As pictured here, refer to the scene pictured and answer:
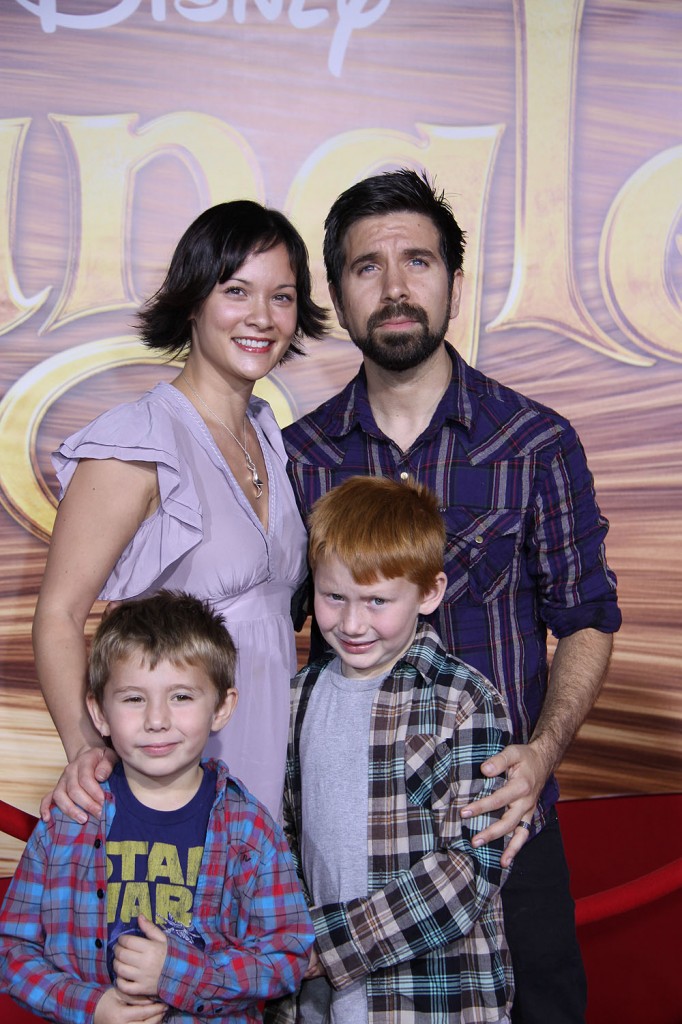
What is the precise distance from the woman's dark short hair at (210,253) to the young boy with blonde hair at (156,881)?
0.73 meters

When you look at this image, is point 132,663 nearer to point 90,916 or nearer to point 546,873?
point 90,916

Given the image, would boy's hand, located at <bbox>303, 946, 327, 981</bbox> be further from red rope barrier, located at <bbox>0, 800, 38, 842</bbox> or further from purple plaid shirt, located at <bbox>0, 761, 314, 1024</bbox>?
red rope barrier, located at <bbox>0, 800, 38, 842</bbox>

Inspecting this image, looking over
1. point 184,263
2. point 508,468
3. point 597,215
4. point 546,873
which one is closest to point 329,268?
point 184,263

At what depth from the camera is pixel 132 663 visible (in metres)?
1.56

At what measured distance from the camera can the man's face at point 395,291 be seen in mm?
2193

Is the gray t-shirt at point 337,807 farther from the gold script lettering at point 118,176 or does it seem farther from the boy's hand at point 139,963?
the gold script lettering at point 118,176

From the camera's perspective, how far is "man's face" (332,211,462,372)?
2.19 meters

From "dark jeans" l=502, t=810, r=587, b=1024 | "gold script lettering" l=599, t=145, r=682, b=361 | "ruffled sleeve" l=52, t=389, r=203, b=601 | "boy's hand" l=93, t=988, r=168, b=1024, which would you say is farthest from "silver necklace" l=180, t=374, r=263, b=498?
"gold script lettering" l=599, t=145, r=682, b=361

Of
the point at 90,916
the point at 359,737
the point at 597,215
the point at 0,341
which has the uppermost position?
the point at 597,215

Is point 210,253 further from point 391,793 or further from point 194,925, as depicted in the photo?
point 194,925

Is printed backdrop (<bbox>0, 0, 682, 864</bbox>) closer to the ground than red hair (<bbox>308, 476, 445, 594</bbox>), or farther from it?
farther from it

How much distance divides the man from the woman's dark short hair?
24cm

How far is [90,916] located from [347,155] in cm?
266

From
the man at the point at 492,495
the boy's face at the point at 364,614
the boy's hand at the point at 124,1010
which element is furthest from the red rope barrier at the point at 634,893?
the boy's hand at the point at 124,1010
